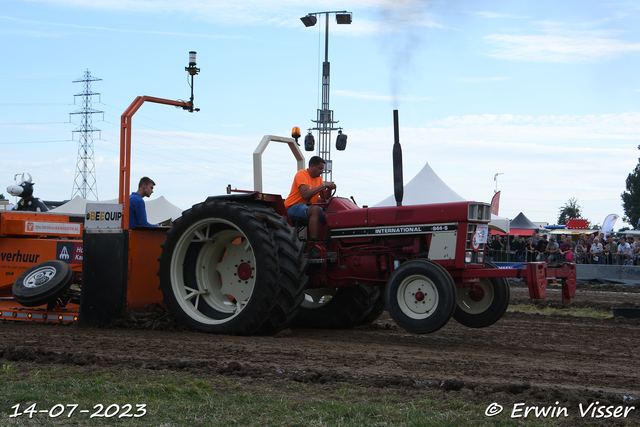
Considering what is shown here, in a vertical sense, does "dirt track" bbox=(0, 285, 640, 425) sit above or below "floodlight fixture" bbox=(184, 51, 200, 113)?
below

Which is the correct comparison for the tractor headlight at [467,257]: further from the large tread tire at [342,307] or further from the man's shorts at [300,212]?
the man's shorts at [300,212]

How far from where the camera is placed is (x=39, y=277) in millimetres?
7527

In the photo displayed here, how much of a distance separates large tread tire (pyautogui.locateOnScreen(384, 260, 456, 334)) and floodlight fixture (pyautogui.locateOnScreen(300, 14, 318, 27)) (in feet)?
46.2

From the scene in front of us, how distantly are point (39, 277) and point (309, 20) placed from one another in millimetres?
13715

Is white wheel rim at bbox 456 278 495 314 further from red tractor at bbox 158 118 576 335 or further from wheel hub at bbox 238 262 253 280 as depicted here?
wheel hub at bbox 238 262 253 280

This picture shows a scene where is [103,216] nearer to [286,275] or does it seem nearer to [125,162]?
[125,162]

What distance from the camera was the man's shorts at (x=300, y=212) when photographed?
7.35 metres

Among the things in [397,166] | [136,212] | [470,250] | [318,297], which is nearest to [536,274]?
[470,250]

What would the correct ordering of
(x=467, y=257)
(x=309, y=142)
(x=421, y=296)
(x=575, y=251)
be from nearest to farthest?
(x=421, y=296) < (x=467, y=257) < (x=309, y=142) < (x=575, y=251)

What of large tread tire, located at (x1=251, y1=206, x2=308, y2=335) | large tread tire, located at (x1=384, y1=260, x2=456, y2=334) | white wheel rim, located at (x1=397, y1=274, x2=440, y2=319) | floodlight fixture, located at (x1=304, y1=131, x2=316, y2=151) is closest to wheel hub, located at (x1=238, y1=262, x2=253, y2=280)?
large tread tire, located at (x1=251, y1=206, x2=308, y2=335)

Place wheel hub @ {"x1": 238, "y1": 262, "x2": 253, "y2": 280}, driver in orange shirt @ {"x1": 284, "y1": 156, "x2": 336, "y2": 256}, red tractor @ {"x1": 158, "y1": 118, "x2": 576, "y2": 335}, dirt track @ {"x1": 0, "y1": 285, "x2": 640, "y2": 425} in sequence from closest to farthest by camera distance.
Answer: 1. dirt track @ {"x1": 0, "y1": 285, "x2": 640, "y2": 425}
2. red tractor @ {"x1": 158, "y1": 118, "x2": 576, "y2": 335}
3. wheel hub @ {"x1": 238, "y1": 262, "x2": 253, "y2": 280}
4. driver in orange shirt @ {"x1": 284, "y1": 156, "x2": 336, "y2": 256}

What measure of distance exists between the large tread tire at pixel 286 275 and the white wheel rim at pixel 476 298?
1.76 meters

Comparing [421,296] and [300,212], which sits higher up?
[300,212]

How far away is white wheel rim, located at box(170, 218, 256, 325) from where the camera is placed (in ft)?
23.2
